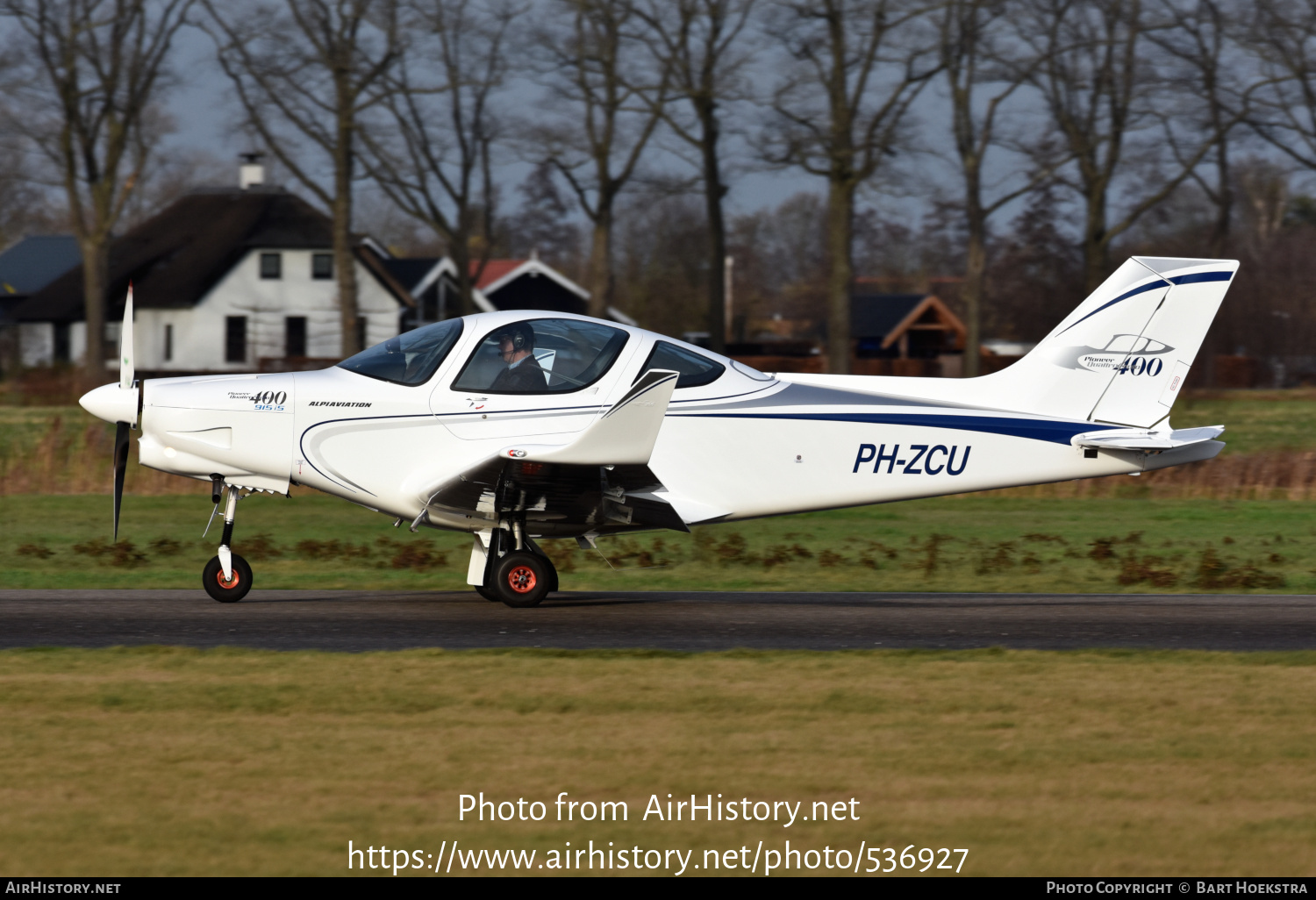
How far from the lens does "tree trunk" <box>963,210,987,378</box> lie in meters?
36.4

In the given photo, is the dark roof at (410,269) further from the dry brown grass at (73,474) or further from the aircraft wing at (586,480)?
the aircraft wing at (586,480)

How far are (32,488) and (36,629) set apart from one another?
11261mm

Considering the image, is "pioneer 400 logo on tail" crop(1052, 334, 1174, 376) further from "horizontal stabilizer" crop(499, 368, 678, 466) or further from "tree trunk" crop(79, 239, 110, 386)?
"tree trunk" crop(79, 239, 110, 386)

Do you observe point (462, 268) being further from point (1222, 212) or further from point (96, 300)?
point (1222, 212)

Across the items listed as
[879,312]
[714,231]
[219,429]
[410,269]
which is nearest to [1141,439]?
[219,429]

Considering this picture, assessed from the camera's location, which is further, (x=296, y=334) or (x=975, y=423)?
(x=296, y=334)

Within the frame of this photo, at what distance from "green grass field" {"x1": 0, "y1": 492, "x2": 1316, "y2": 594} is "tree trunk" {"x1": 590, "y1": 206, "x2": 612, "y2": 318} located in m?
17.8

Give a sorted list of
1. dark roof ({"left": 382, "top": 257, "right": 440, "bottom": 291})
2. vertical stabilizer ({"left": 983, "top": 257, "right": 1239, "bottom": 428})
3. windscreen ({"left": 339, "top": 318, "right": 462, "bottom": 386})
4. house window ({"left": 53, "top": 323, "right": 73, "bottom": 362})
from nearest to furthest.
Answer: windscreen ({"left": 339, "top": 318, "right": 462, "bottom": 386})
vertical stabilizer ({"left": 983, "top": 257, "right": 1239, "bottom": 428})
house window ({"left": 53, "top": 323, "right": 73, "bottom": 362})
dark roof ({"left": 382, "top": 257, "right": 440, "bottom": 291})

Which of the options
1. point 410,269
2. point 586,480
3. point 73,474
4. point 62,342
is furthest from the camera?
point 410,269

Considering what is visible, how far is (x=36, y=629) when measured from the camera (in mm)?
9375

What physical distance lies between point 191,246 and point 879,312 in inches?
1268

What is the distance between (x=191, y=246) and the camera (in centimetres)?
5697

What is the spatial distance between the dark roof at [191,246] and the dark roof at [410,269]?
13.4ft

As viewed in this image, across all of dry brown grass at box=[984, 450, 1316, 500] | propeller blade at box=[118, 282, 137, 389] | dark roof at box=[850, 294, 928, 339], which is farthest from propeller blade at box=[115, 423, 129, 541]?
dark roof at box=[850, 294, 928, 339]
